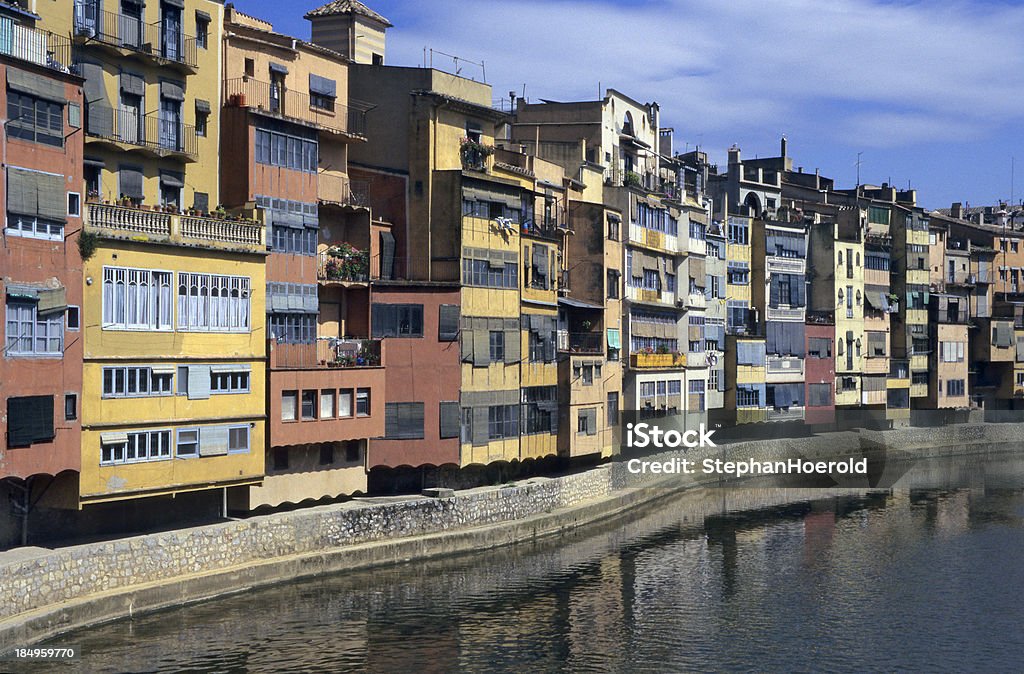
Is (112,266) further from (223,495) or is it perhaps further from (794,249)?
(794,249)

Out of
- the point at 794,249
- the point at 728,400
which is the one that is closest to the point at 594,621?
the point at 728,400

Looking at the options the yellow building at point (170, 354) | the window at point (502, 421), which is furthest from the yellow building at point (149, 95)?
the window at point (502, 421)

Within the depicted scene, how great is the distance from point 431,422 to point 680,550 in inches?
529

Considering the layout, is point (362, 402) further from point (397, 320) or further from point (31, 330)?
point (31, 330)

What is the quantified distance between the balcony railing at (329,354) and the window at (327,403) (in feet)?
3.47

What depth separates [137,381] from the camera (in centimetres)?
4250

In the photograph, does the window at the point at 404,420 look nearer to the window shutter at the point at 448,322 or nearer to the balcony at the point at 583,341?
the window shutter at the point at 448,322

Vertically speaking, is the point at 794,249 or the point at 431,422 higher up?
the point at 794,249

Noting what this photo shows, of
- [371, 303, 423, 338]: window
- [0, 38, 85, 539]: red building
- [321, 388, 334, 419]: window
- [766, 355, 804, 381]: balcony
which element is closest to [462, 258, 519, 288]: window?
[371, 303, 423, 338]: window

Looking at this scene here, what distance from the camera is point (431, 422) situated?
56250 millimetres

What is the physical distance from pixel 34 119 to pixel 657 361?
4620 cm

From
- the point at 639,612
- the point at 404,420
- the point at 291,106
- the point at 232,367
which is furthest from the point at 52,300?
the point at 639,612

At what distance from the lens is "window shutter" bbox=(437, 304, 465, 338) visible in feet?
185

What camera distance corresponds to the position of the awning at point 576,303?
219 feet
